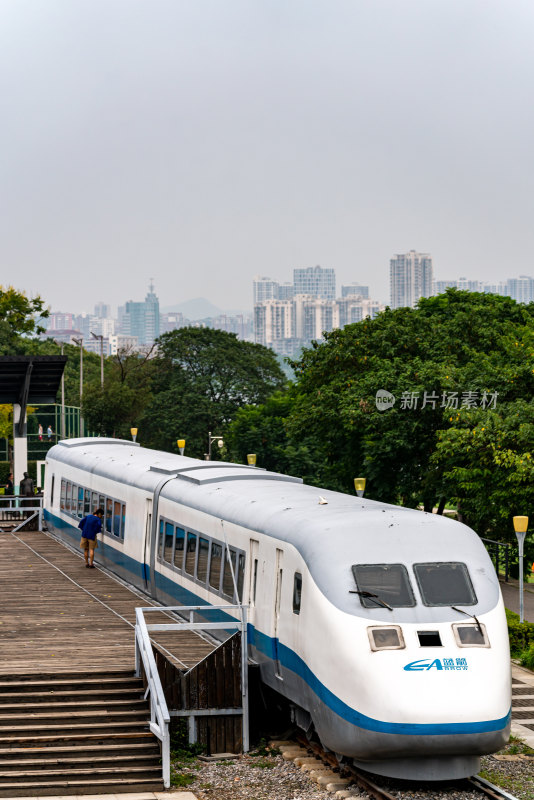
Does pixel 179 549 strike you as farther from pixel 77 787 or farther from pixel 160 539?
pixel 77 787

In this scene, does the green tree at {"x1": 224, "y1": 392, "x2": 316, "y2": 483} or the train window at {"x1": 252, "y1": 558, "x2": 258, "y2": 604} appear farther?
the green tree at {"x1": 224, "y1": 392, "x2": 316, "y2": 483}

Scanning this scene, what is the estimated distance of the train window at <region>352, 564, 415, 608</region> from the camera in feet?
43.9

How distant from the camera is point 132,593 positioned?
23859 millimetres

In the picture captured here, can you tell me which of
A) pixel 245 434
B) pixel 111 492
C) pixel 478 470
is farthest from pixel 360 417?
pixel 245 434

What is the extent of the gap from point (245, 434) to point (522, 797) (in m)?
54.3

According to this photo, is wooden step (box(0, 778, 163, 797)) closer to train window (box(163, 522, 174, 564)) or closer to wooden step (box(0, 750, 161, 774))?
wooden step (box(0, 750, 161, 774))

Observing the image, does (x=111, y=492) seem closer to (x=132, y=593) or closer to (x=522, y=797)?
(x=132, y=593)

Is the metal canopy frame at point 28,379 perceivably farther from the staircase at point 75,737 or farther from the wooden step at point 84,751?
the wooden step at point 84,751

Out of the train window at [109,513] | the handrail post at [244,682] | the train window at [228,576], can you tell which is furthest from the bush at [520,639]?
the train window at [109,513]

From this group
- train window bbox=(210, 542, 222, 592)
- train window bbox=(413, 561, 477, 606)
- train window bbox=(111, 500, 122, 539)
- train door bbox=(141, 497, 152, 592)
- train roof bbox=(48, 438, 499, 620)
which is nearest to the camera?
train window bbox=(413, 561, 477, 606)

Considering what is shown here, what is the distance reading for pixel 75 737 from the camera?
1488 centimetres

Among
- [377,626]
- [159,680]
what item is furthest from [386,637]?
[159,680]

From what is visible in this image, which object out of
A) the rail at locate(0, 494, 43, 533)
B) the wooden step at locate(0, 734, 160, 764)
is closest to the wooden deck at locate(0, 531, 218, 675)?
the wooden step at locate(0, 734, 160, 764)

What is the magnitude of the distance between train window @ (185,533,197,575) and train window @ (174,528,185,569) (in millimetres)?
359
